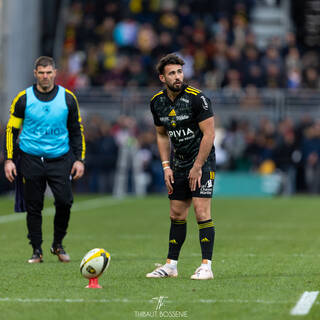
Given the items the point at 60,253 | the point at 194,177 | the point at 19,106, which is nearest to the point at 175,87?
the point at 194,177

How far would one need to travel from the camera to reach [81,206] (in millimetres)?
20438

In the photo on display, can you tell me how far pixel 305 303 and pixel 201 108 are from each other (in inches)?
87.9

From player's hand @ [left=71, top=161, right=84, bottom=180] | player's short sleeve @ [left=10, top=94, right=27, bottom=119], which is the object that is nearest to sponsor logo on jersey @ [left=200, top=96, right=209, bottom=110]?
player's hand @ [left=71, top=161, right=84, bottom=180]

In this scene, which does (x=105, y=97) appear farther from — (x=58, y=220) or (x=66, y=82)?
(x=58, y=220)

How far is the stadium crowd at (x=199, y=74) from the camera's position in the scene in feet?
81.5

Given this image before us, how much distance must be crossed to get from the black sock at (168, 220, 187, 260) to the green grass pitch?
0.22m

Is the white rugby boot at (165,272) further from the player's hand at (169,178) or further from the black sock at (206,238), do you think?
the player's hand at (169,178)

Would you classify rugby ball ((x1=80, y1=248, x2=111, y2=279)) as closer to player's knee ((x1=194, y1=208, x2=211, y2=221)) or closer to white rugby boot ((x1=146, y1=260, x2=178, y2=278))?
white rugby boot ((x1=146, y1=260, x2=178, y2=278))

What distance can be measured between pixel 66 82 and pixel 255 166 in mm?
5734

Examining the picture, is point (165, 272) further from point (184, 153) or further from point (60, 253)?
point (60, 253)

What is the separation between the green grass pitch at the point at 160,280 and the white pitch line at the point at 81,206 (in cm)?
6

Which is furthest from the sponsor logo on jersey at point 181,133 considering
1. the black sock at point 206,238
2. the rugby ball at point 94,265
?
the rugby ball at point 94,265

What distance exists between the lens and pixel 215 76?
25953 millimetres

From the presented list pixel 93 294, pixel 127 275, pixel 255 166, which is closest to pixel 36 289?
pixel 93 294
